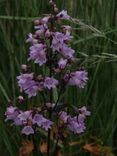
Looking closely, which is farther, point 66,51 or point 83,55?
point 83,55

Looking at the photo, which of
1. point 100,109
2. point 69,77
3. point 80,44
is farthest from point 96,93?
point 69,77

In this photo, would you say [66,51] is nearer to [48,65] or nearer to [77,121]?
[48,65]

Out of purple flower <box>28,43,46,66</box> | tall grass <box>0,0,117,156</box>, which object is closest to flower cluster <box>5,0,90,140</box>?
purple flower <box>28,43,46,66</box>

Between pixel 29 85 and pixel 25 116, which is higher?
pixel 29 85

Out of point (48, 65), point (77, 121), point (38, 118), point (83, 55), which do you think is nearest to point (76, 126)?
point (77, 121)

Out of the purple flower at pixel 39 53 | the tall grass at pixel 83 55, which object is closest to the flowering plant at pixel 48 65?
the purple flower at pixel 39 53

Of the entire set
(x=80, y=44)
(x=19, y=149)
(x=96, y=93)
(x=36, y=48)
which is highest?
(x=36, y=48)

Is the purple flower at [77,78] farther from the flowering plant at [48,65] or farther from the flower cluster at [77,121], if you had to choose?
the flower cluster at [77,121]

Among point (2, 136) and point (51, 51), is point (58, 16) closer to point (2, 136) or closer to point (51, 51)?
point (51, 51)

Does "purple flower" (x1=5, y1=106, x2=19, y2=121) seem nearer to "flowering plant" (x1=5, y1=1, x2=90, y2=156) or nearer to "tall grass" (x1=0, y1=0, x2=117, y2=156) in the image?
"flowering plant" (x1=5, y1=1, x2=90, y2=156)
